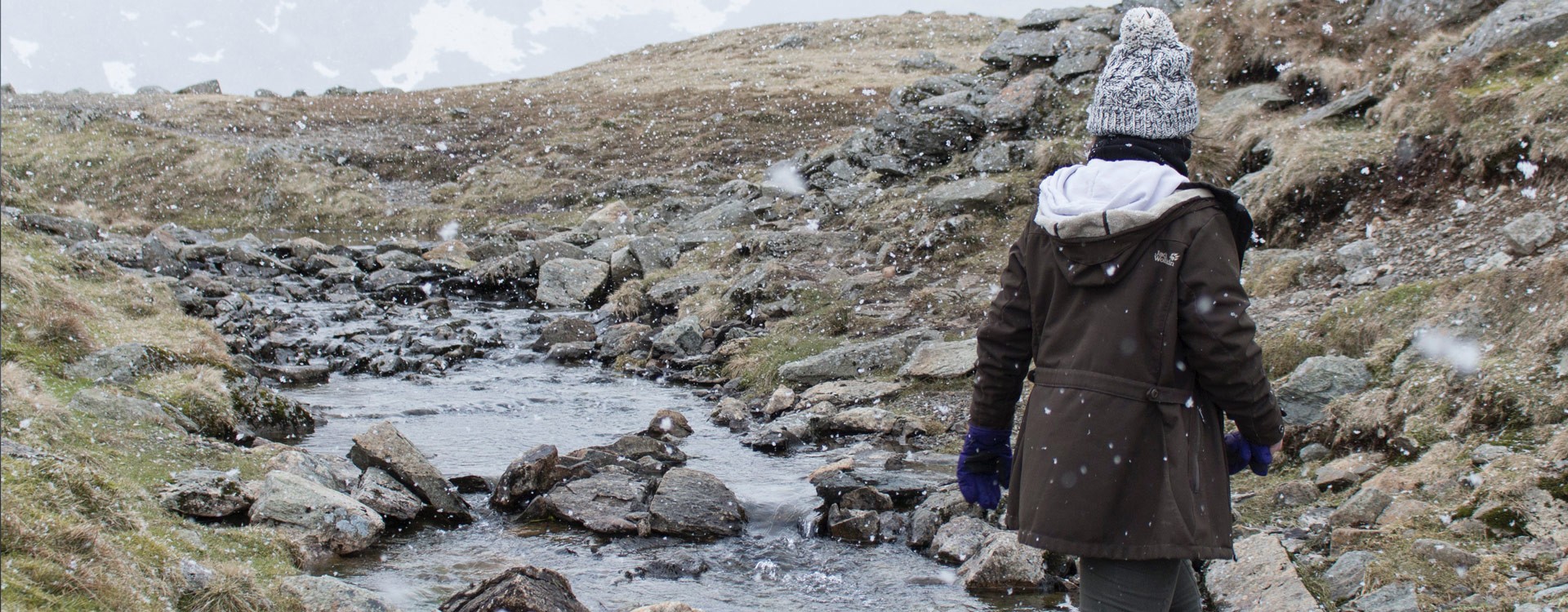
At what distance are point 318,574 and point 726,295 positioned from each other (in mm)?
9294

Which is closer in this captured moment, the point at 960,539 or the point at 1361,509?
the point at 1361,509

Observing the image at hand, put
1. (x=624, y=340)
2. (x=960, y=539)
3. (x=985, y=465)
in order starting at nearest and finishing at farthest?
(x=985, y=465) → (x=960, y=539) → (x=624, y=340)

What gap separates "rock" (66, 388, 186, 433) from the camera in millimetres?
7535

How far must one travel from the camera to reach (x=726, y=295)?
14953 millimetres

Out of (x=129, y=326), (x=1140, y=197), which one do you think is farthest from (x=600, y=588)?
(x=129, y=326)

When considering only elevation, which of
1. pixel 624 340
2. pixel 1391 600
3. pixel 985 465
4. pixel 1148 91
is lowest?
pixel 624 340

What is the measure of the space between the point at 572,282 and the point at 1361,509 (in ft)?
48.2

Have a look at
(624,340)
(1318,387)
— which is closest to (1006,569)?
(1318,387)

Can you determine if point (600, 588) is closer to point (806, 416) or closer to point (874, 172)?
point (806, 416)

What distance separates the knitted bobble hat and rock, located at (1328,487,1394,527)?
10.2 feet

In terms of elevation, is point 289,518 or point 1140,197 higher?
point 1140,197

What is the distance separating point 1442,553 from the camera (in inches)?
184

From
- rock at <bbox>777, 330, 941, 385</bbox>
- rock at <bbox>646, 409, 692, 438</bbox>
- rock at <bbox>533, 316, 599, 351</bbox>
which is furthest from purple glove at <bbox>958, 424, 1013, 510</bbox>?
rock at <bbox>533, 316, 599, 351</bbox>

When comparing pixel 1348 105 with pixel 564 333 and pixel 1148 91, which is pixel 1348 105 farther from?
pixel 564 333
